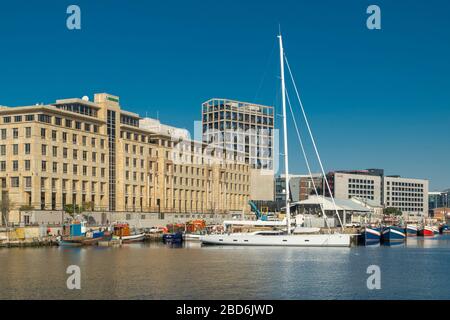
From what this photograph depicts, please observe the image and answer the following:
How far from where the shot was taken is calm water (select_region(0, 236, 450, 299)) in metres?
57.0

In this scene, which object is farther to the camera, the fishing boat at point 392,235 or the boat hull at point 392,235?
the boat hull at point 392,235

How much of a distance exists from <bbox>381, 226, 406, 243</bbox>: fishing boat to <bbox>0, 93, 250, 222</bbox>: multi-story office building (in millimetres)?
69773

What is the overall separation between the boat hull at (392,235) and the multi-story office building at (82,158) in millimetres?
69816

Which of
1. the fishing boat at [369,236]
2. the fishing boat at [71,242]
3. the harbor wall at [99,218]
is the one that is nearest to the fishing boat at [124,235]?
the fishing boat at [71,242]

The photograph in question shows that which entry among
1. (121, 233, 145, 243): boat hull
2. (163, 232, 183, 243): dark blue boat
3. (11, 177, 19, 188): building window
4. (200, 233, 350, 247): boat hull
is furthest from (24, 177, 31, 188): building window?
(200, 233, 350, 247): boat hull

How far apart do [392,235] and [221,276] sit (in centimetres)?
9366

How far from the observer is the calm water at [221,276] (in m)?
57.0

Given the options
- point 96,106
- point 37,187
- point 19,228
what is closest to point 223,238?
point 19,228

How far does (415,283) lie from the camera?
6600cm

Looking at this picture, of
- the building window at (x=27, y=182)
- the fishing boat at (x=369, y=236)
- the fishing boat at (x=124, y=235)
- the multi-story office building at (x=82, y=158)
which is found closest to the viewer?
the fishing boat at (x=124, y=235)

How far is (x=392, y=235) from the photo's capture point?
154 meters

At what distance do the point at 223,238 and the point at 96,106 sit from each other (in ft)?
223

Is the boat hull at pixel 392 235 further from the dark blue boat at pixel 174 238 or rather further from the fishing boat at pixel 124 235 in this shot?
the fishing boat at pixel 124 235

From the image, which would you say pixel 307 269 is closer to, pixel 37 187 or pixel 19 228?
pixel 19 228
